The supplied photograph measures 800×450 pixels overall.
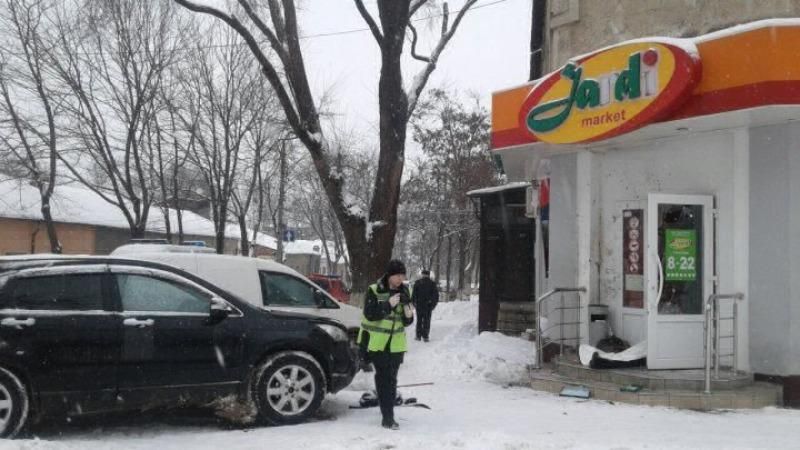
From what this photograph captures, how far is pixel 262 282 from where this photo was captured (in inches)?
464

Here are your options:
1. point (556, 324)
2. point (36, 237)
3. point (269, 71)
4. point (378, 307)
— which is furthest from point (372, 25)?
point (36, 237)

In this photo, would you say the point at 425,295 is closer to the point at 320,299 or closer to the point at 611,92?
the point at 320,299

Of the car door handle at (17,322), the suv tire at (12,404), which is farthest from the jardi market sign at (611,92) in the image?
the suv tire at (12,404)

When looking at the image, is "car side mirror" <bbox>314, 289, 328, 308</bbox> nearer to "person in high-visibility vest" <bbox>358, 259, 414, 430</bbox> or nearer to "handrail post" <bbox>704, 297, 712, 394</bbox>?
"person in high-visibility vest" <bbox>358, 259, 414, 430</bbox>

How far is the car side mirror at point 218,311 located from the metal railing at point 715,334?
17.1ft

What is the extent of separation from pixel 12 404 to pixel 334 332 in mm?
3000

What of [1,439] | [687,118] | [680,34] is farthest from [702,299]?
[1,439]

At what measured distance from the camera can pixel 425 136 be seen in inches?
1496

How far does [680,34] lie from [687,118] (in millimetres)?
1629

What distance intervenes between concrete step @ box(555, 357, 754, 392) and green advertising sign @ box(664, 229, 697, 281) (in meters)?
1.21

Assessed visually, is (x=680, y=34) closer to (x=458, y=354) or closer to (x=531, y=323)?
(x=458, y=354)

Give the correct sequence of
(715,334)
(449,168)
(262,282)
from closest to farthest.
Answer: (715,334)
(262,282)
(449,168)

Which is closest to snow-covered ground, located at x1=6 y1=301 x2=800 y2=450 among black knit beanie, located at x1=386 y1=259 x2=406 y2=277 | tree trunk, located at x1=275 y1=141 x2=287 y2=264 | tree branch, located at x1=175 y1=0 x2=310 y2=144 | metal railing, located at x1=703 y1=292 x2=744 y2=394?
metal railing, located at x1=703 y1=292 x2=744 y2=394

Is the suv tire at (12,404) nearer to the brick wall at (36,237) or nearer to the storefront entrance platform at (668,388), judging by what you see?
the storefront entrance platform at (668,388)
